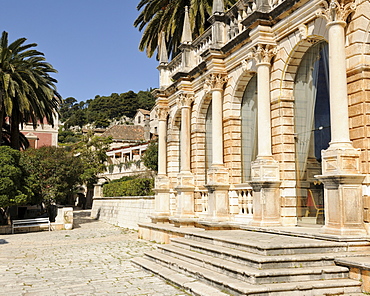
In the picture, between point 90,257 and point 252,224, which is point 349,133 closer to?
point 252,224

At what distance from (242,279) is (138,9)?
19424mm

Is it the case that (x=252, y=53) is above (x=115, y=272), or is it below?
above

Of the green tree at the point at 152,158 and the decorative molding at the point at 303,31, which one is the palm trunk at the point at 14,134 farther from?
the decorative molding at the point at 303,31

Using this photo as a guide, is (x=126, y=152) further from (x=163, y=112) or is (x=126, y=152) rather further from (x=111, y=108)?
(x=111, y=108)

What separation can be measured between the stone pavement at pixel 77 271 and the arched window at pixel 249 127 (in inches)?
177

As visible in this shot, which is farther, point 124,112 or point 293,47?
point 124,112

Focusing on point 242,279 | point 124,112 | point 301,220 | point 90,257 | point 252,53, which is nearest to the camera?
point 242,279

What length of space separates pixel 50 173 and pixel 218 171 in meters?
15.1

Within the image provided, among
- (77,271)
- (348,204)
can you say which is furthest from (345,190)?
(77,271)

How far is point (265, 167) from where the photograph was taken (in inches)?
401

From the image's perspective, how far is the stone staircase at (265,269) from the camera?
6305 millimetres

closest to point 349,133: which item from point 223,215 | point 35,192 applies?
point 223,215

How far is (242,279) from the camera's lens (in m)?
6.64

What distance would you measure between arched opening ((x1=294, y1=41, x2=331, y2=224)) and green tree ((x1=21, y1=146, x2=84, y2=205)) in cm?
1702
